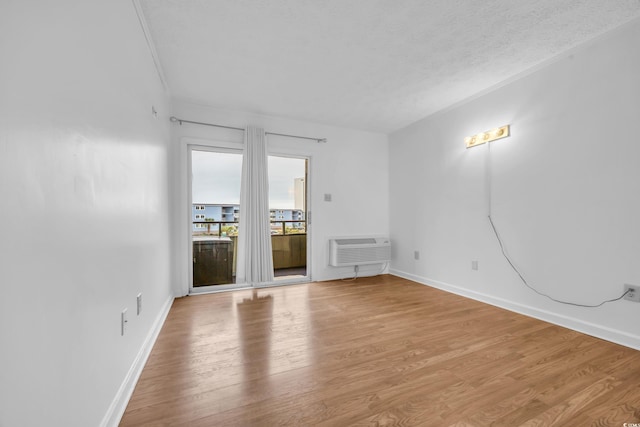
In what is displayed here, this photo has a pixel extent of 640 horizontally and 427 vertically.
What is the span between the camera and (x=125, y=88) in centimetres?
158

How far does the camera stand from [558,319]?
8.21 feet

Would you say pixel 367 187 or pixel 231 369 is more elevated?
pixel 367 187

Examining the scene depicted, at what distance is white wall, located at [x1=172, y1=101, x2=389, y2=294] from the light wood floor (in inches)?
59.4

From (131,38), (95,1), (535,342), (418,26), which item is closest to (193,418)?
(95,1)

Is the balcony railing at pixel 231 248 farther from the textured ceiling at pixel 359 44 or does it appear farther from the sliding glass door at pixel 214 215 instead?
the textured ceiling at pixel 359 44

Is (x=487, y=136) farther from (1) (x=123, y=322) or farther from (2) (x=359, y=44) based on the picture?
(1) (x=123, y=322)

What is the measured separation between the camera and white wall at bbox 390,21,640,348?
2129 millimetres

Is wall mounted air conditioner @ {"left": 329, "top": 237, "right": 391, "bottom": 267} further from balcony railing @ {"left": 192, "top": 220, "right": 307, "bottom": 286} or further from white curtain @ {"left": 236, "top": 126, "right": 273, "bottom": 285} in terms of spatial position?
white curtain @ {"left": 236, "top": 126, "right": 273, "bottom": 285}

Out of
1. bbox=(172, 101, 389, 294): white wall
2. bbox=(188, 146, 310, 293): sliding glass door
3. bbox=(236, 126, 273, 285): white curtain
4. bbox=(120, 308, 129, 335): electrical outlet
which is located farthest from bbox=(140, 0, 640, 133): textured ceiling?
bbox=(120, 308, 129, 335): electrical outlet

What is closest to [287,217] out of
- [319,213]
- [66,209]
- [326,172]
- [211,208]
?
[319,213]

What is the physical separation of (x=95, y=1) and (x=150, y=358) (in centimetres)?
211

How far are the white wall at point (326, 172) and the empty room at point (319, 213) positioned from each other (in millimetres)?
36

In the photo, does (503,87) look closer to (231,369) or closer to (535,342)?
(535,342)

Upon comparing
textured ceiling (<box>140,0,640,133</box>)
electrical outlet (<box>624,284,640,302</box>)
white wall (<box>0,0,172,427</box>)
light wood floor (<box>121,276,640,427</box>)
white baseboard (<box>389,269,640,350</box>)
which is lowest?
light wood floor (<box>121,276,640,427</box>)
